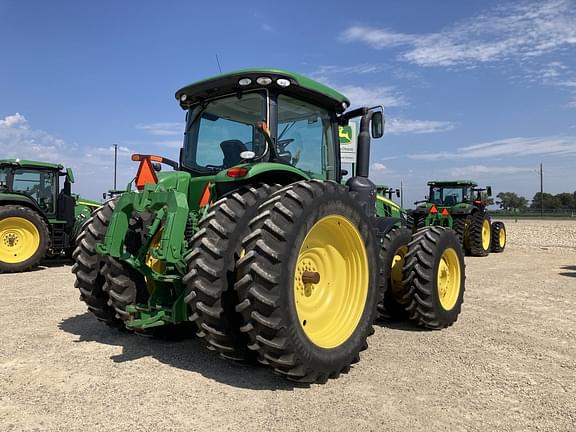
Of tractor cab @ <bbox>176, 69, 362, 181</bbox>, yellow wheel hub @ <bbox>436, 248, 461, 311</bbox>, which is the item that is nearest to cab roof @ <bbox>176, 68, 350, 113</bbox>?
tractor cab @ <bbox>176, 69, 362, 181</bbox>

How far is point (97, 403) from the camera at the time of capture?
3143 mm

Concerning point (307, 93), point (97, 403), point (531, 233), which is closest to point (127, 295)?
point (97, 403)

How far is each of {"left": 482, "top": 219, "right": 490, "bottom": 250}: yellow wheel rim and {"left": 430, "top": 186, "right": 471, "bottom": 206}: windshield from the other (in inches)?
49.1

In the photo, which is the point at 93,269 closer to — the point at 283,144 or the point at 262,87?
the point at 283,144

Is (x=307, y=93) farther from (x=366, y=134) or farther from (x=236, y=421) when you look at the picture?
(x=236, y=421)

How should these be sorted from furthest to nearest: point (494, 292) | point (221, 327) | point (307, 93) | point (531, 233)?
1. point (531, 233)
2. point (494, 292)
3. point (307, 93)
4. point (221, 327)

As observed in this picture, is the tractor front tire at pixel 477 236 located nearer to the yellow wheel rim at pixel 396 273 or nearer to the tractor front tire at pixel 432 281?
the tractor front tire at pixel 432 281

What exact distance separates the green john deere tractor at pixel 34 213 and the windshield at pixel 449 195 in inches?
460

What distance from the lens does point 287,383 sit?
351cm

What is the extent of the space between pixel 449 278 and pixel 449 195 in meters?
11.9

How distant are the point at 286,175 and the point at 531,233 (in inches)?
889

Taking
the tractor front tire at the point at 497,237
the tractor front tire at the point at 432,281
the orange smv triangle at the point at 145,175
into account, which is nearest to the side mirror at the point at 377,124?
the tractor front tire at the point at 432,281

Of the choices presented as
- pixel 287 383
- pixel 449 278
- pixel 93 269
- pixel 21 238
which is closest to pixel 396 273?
pixel 449 278

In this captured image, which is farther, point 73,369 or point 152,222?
point 152,222
